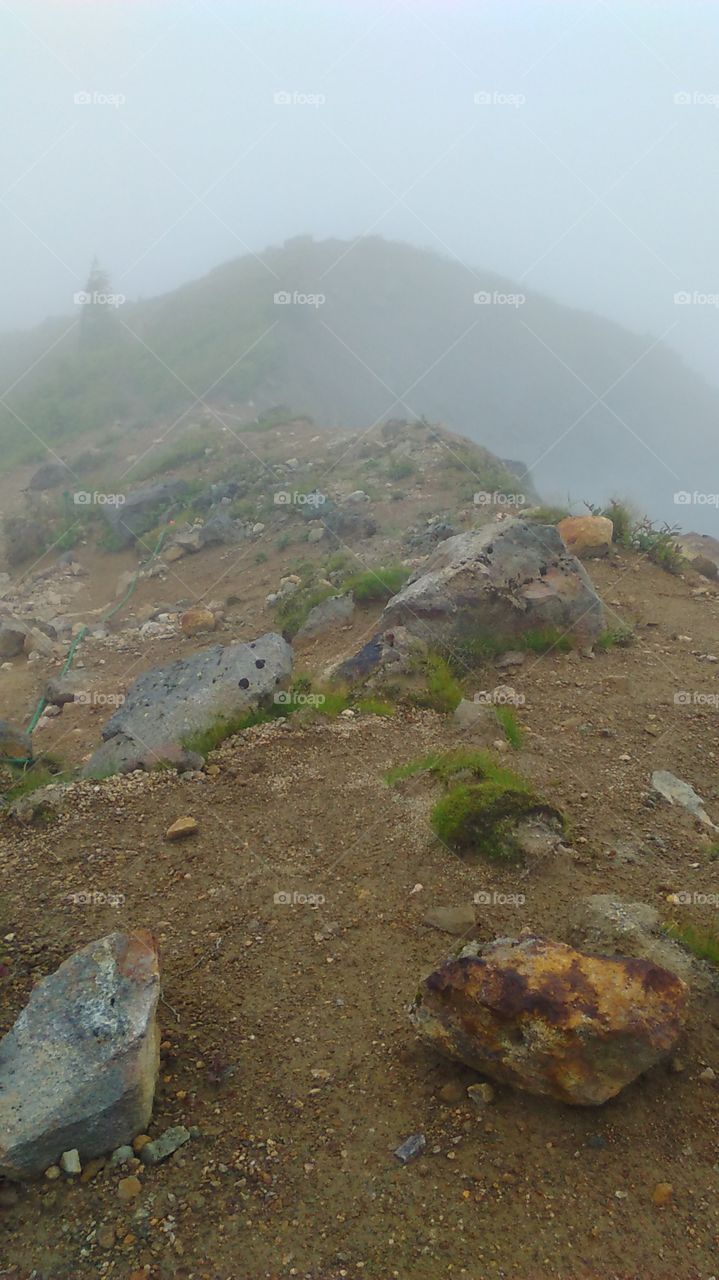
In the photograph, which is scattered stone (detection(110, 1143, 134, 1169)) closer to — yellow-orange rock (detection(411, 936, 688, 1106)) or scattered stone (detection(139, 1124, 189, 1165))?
scattered stone (detection(139, 1124, 189, 1165))

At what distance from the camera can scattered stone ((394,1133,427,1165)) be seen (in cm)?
312

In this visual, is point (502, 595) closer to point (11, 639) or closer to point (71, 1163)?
point (71, 1163)

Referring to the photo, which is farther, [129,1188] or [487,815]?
[487,815]

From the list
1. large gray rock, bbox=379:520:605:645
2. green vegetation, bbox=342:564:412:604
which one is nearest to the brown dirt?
large gray rock, bbox=379:520:605:645

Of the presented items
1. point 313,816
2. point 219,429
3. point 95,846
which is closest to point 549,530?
Result: point 313,816

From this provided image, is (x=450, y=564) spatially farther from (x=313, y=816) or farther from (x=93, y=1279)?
(x=93, y=1279)

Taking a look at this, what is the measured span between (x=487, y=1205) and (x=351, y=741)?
163 inches

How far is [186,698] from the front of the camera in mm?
7387
